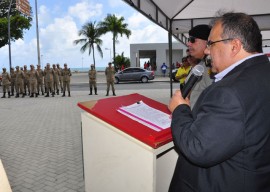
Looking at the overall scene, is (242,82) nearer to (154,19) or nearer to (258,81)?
(258,81)

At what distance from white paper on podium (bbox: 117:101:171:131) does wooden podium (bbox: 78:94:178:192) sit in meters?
0.05

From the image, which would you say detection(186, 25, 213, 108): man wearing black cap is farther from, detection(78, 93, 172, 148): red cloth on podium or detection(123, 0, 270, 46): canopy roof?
detection(123, 0, 270, 46): canopy roof

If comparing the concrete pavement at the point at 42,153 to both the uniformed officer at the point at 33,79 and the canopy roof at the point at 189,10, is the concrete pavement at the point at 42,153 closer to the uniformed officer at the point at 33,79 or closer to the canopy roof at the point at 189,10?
the canopy roof at the point at 189,10

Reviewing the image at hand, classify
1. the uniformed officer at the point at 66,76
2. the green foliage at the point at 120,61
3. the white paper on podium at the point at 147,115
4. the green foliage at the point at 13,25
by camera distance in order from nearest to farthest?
the white paper on podium at the point at 147,115
the uniformed officer at the point at 66,76
the green foliage at the point at 13,25
the green foliage at the point at 120,61

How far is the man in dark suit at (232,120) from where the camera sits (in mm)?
1354

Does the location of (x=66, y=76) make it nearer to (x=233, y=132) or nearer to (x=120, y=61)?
(x=233, y=132)

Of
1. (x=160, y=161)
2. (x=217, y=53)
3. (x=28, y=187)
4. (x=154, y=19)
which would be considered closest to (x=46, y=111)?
(x=154, y=19)

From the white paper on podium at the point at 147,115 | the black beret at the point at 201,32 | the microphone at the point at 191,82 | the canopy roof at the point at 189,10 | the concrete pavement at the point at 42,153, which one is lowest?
the concrete pavement at the point at 42,153

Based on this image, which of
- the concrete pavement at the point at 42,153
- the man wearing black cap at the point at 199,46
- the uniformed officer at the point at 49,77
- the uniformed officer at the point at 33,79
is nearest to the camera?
the man wearing black cap at the point at 199,46

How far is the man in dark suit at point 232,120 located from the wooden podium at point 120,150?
37 centimetres

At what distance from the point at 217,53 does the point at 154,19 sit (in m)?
5.85

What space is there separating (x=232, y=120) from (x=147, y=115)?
3.10 ft

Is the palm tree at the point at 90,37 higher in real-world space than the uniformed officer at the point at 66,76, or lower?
higher

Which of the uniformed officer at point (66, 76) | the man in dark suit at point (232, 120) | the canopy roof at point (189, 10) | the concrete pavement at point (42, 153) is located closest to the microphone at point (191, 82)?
the man in dark suit at point (232, 120)
